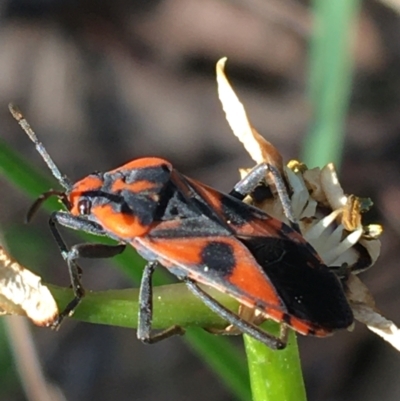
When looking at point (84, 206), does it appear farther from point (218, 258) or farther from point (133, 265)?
point (218, 258)

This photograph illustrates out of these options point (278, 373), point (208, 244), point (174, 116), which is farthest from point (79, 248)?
point (174, 116)

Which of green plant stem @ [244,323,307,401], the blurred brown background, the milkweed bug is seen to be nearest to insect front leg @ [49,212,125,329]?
the milkweed bug

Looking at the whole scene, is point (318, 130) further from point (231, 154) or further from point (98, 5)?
point (98, 5)

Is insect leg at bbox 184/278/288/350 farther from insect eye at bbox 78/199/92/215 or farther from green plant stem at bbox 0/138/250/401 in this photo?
insect eye at bbox 78/199/92/215

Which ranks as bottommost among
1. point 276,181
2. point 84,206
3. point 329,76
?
point 84,206

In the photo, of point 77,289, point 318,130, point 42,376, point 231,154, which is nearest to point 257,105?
Answer: point 231,154
